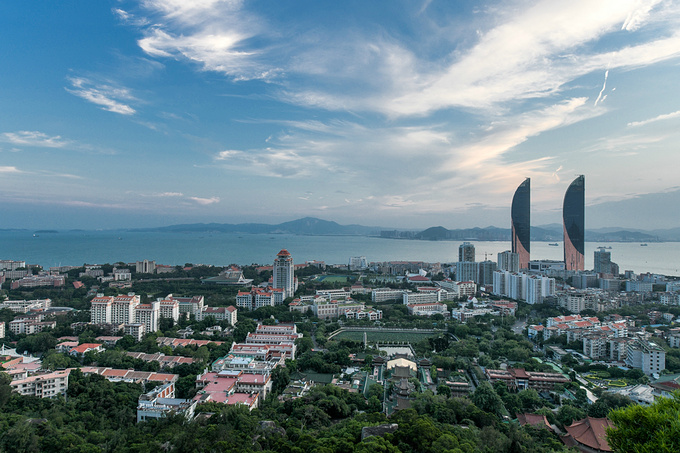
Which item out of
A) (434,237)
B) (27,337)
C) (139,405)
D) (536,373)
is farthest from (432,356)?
(434,237)

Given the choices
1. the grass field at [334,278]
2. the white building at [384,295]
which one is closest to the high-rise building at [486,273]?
the white building at [384,295]

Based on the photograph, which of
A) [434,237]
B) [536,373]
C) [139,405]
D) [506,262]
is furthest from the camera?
[434,237]

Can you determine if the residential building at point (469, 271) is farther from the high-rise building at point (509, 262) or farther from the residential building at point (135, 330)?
the residential building at point (135, 330)

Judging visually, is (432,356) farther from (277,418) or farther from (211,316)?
(211,316)

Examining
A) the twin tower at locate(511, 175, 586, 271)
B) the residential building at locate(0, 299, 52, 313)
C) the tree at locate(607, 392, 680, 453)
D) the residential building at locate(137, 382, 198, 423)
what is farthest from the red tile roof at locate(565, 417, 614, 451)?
the twin tower at locate(511, 175, 586, 271)

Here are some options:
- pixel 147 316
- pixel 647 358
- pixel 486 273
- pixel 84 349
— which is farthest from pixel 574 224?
pixel 84 349
